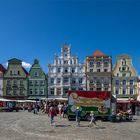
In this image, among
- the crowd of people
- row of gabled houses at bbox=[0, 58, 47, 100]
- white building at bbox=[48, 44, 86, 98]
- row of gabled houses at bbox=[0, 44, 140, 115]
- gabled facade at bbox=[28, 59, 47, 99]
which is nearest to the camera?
the crowd of people

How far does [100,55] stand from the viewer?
8306cm

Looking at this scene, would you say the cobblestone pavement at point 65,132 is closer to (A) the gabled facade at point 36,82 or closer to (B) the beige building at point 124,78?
(B) the beige building at point 124,78

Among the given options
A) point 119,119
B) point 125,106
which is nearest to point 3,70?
point 125,106

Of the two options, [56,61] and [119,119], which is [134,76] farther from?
[119,119]

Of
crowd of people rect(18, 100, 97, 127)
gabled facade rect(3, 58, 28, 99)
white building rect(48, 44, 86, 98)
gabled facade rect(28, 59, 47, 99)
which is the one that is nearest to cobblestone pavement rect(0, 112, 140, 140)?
crowd of people rect(18, 100, 97, 127)

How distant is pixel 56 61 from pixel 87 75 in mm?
8031

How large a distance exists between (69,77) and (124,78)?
12772 mm

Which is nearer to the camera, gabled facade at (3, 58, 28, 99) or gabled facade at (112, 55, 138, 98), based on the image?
gabled facade at (112, 55, 138, 98)

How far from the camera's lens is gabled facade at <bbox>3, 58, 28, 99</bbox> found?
85625 millimetres

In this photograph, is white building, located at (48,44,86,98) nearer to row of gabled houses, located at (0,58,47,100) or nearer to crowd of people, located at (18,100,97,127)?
row of gabled houses, located at (0,58,47,100)

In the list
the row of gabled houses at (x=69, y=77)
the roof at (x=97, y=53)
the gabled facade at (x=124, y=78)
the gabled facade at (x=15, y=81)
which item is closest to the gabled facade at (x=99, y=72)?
the row of gabled houses at (x=69, y=77)

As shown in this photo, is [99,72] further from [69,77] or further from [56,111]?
[56,111]

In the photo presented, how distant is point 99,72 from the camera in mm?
82562

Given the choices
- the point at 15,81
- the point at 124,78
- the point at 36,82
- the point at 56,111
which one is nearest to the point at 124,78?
the point at 124,78
